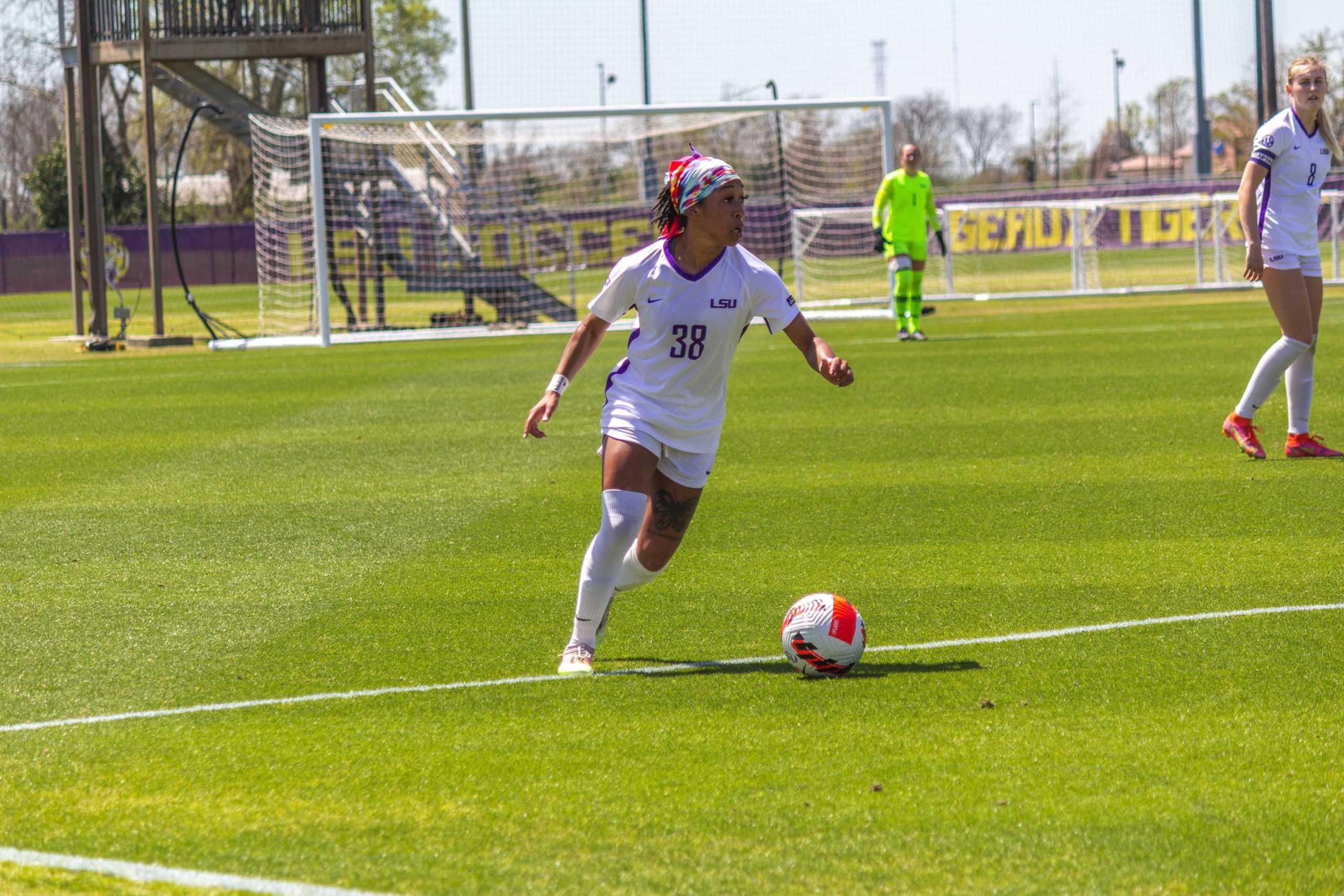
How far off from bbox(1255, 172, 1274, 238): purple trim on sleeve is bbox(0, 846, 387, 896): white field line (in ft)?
25.3

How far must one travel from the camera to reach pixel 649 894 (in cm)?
340

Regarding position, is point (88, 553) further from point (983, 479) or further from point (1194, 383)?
point (1194, 383)

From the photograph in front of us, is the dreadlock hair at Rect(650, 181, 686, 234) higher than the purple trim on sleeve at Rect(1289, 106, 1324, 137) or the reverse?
the reverse

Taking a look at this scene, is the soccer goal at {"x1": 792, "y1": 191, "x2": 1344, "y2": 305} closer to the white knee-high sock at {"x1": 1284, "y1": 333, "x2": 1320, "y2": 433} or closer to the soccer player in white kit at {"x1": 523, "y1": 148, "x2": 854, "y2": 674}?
the white knee-high sock at {"x1": 1284, "y1": 333, "x2": 1320, "y2": 433}

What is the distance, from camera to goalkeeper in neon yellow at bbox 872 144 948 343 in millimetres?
18703

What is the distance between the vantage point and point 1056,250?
43.1 meters

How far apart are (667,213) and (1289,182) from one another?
18.1ft

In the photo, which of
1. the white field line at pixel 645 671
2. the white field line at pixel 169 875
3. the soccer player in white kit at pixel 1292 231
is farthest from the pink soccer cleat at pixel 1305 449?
the white field line at pixel 169 875

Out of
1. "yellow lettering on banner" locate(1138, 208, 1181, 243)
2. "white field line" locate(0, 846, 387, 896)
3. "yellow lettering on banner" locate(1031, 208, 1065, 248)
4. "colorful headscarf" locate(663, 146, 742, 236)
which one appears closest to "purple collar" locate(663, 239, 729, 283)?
"colorful headscarf" locate(663, 146, 742, 236)

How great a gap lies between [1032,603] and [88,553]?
15.2 feet

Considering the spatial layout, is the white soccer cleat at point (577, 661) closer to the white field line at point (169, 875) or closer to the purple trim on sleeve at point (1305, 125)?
the white field line at point (169, 875)

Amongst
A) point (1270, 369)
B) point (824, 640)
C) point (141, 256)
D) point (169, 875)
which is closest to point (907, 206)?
point (1270, 369)

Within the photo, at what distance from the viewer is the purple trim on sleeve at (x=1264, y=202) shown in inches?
371

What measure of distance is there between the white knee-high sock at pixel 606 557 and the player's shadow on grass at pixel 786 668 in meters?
0.20
